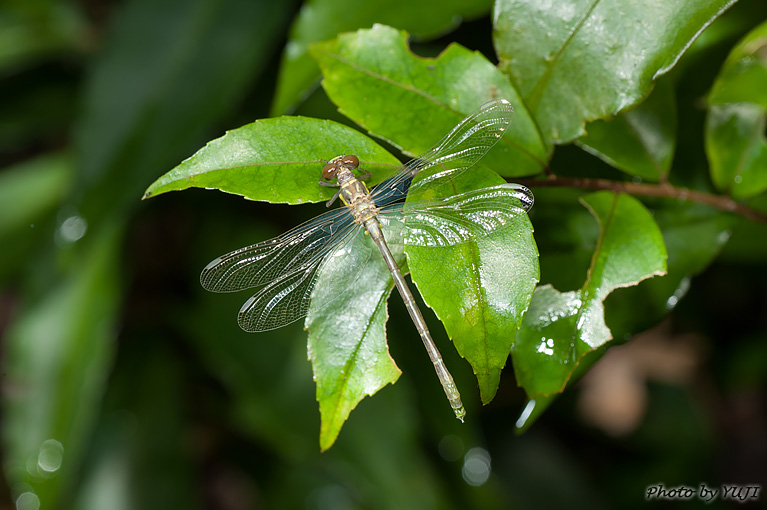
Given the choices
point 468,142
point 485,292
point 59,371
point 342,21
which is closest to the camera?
point 485,292

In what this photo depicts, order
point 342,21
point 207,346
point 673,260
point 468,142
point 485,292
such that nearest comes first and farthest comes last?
point 485,292 < point 468,142 < point 673,260 < point 342,21 < point 207,346

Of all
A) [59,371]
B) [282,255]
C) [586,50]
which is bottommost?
[59,371]

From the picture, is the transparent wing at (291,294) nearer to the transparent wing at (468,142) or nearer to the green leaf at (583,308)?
the transparent wing at (468,142)

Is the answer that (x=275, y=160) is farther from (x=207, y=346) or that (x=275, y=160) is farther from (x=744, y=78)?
(x=207, y=346)

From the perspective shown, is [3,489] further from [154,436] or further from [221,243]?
[221,243]

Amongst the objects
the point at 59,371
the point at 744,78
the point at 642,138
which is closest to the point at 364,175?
the point at 642,138

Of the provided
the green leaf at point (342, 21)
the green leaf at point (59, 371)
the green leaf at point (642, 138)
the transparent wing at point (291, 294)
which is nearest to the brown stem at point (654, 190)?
the green leaf at point (642, 138)

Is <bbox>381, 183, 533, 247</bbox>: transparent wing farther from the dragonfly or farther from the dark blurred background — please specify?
the dark blurred background
